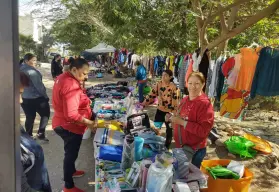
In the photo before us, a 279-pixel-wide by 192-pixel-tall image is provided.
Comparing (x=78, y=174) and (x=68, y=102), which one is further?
(x=78, y=174)

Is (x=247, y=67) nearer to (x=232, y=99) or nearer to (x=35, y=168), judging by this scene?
(x=232, y=99)

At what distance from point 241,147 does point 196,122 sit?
116 inches

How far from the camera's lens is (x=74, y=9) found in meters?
18.3

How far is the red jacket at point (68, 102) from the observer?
2.83 m

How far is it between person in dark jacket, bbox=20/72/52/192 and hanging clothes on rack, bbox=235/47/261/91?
11.2ft

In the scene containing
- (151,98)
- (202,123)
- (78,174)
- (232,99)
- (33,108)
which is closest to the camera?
(202,123)

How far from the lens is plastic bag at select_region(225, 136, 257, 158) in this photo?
5.17m

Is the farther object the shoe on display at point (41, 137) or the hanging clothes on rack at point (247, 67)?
the shoe on display at point (41, 137)

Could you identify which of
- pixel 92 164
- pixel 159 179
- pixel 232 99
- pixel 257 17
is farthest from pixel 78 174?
pixel 257 17

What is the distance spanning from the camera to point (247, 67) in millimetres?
4191

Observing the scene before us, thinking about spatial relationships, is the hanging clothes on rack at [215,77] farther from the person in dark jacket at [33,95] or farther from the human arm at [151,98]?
the person in dark jacket at [33,95]

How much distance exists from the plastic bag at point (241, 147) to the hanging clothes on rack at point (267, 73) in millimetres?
1576

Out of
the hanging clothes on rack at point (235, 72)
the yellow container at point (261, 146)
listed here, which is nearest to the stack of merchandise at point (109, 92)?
the hanging clothes on rack at point (235, 72)

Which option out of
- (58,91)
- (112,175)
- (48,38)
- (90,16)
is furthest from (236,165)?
(48,38)
